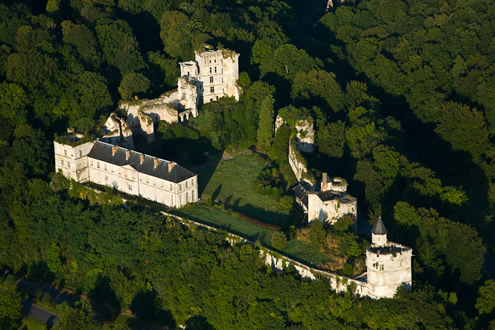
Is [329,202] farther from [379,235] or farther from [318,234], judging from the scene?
[379,235]

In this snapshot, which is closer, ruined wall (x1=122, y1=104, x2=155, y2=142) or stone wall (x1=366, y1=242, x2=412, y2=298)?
stone wall (x1=366, y1=242, x2=412, y2=298)

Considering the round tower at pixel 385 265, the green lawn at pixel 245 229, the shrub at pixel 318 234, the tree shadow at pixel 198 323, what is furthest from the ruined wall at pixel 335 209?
the tree shadow at pixel 198 323

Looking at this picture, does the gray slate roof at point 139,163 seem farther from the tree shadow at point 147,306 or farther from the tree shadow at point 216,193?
the tree shadow at point 147,306

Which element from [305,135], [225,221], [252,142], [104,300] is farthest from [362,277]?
[252,142]

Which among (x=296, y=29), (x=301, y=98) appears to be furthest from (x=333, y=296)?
(x=296, y=29)

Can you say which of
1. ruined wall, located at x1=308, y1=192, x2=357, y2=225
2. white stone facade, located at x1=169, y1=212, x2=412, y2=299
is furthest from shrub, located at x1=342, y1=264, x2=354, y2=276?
ruined wall, located at x1=308, y1=192, x2=357, y2=225

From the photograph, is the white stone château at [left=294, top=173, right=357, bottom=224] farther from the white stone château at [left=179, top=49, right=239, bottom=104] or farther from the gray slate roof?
the white stone château at [left=179, top=49, right=239, bottom=104]

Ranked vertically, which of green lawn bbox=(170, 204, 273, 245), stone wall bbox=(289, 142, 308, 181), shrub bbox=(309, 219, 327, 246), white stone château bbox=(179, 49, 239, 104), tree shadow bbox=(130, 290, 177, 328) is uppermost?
white stone château bbox=(179, 49, 239, 104)
